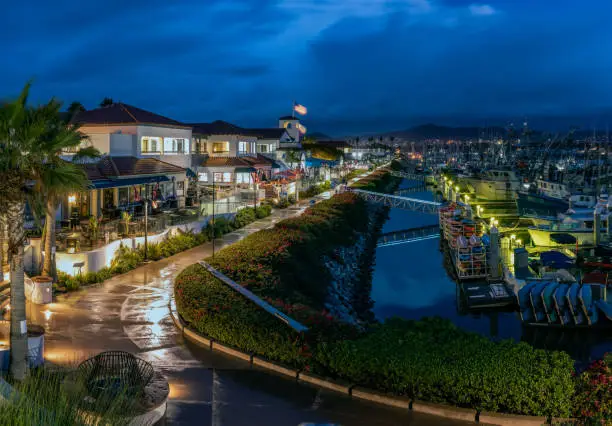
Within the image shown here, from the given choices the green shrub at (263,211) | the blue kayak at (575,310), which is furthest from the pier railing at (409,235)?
the blue kayak at (575,310)

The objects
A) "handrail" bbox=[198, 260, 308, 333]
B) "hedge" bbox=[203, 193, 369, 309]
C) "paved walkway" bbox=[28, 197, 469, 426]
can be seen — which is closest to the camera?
"paved walkway" bbox=[28, 197, 469, 426]

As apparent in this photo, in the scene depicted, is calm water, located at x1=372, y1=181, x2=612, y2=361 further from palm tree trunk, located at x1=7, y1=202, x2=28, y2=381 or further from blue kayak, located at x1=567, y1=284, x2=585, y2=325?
palm tree trunk, located at x1=7, y1=202, x2=28, y2=381

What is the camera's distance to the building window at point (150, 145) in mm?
38219

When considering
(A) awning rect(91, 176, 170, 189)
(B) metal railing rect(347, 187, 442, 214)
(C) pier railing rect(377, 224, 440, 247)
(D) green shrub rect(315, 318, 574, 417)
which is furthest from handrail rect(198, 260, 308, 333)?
(B) metal railing rect(347, 187, 442, 214)

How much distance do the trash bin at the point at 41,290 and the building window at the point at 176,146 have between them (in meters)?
23.3

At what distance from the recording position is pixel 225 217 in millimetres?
37219

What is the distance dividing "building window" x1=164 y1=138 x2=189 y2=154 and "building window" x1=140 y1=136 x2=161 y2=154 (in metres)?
1.10

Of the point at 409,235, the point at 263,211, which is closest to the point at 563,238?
the point at 409,235

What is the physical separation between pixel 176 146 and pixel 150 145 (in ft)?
12.3

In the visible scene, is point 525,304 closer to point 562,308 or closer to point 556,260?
point 562,308

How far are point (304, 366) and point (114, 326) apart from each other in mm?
6336

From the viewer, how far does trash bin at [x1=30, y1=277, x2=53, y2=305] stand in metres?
18.5

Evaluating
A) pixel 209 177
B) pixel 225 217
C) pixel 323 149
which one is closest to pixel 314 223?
pixel 225 217

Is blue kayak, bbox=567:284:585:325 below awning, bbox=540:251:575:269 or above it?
below
